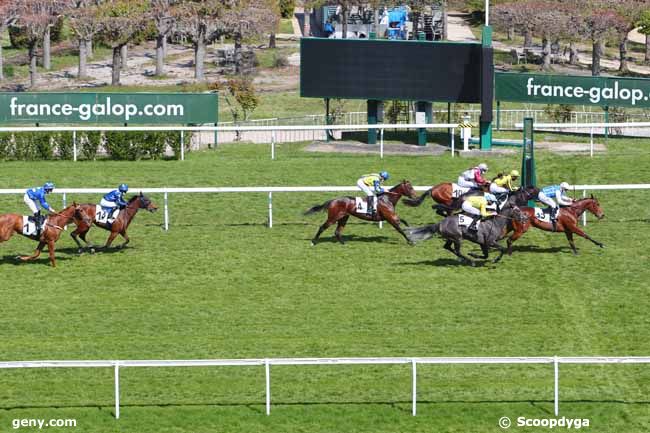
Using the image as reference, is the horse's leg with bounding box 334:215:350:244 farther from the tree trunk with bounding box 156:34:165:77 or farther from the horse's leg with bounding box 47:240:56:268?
the tree trunk with bounding box 156:34:165:77

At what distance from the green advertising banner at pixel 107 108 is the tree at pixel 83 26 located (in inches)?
553

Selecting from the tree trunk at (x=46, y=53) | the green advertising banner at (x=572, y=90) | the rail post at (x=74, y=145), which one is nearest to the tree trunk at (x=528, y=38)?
the tree trunk at (x=46, y=53)

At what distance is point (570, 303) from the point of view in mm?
19031

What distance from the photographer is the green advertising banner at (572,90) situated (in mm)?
31797

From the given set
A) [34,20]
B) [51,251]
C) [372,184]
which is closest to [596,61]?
[34,20]

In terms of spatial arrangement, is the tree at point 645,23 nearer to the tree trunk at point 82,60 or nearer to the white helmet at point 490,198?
the tree trunk at point 82,60

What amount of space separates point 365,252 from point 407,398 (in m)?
6.62

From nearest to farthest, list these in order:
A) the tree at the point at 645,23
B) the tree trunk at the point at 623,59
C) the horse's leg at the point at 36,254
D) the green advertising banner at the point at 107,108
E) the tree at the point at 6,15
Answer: the horse's leg at the point at 36,254
the green advertising banner at the point at 107,108
the tree trunk at the point at 623,59
the tree at the point at 6,15
the tree at the point at 645,23

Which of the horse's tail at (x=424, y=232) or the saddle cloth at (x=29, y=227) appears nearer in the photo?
the horse's tail at (x=424, y=232)

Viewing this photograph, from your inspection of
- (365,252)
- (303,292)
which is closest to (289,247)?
(365,252)

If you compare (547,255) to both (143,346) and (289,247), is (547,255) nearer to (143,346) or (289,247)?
(289,247)

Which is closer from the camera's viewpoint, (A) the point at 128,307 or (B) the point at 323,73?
(A) the point at 128,307

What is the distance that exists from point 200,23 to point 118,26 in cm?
254

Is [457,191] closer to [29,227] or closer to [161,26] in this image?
[29,227]
